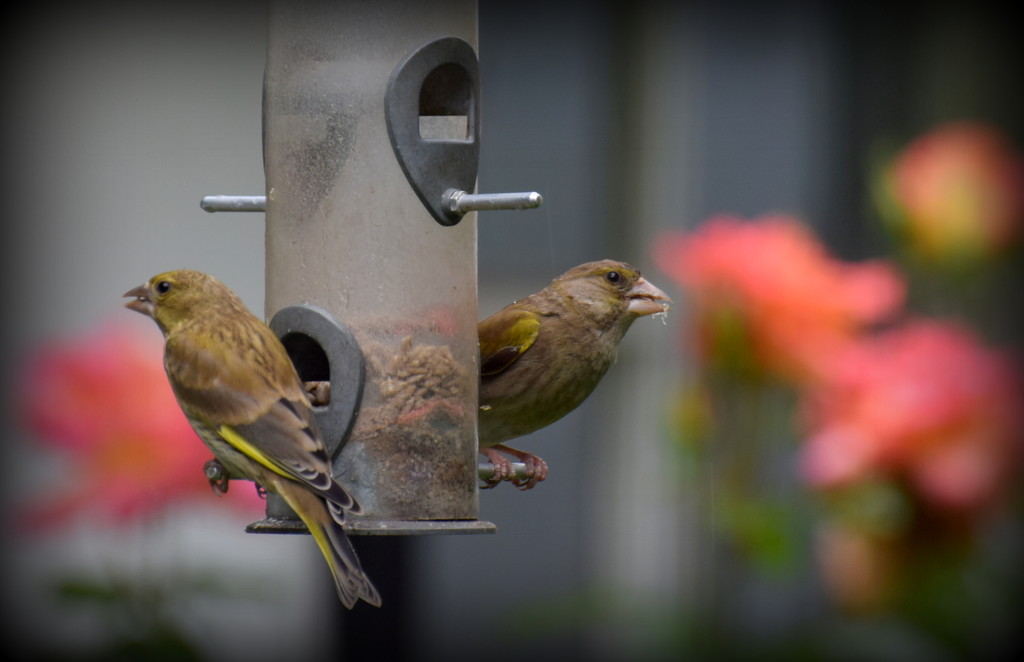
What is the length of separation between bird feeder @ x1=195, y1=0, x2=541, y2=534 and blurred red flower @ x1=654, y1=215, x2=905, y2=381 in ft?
2.19

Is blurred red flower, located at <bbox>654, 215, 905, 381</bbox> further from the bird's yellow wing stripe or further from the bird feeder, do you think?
the bird's yellow wing stripe

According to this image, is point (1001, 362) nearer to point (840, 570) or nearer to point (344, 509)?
point (840, 570)

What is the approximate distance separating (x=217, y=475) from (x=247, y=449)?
233mm

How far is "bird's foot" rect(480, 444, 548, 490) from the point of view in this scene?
14.1 feet

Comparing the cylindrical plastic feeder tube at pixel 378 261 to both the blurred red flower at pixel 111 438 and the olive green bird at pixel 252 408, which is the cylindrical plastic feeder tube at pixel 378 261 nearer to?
the olive green bird at pixel 252 408

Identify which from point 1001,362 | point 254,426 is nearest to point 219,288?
point 254,426

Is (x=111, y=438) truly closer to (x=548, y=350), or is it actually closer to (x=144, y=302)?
(x=144, y=302)

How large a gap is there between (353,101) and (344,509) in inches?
43.4

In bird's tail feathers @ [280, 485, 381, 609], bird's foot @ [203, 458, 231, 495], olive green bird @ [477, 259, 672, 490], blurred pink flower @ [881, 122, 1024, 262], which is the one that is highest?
blurred pink flower @ [881, 122, 1024, 262]

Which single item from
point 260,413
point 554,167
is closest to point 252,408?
point 260,413

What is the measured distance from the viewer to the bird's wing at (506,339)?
4418 millimetres

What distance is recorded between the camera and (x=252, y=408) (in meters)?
3.76

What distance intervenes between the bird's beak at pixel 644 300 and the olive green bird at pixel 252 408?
43.9 inches

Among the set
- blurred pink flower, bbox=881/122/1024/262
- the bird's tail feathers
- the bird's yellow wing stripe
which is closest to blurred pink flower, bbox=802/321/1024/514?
blurred pink flower, bbox=881/122/1024/262
